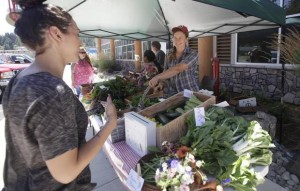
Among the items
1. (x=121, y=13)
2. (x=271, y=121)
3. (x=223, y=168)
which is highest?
(x=121, y=13)

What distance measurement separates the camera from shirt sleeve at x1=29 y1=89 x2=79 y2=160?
0.86m

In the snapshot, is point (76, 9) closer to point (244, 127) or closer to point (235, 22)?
point (235, 22)

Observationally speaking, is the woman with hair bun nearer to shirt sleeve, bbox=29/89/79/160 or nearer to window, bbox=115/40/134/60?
shirt sleeve, bbox=29/89/79/160

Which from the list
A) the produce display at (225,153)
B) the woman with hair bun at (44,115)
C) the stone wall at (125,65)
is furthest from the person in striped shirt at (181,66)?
the stone wall at (125,65)

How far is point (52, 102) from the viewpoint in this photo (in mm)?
870

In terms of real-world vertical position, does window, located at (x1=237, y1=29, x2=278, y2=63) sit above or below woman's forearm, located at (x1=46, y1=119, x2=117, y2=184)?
above

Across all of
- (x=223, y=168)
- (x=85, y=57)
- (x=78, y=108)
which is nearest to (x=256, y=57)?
(x=85, y=57)

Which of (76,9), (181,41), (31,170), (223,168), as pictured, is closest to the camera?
(31,170)

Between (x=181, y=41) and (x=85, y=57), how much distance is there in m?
2.27

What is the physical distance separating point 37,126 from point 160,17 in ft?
13.8

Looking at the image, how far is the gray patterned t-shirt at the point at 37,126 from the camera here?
858 millimetres

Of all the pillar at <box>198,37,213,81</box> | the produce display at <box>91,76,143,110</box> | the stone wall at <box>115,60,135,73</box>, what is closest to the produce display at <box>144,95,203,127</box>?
the produce display at <box>91,76,143,110</box>

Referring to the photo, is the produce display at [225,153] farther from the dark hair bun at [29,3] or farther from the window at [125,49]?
the window at [125,49]

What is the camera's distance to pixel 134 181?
57.2 inches
